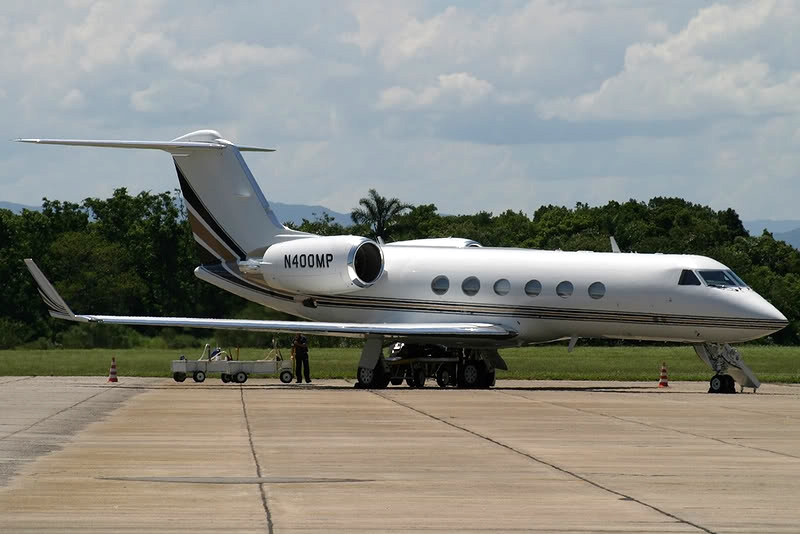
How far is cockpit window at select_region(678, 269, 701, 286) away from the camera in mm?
29794

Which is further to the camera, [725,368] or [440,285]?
[440,285]

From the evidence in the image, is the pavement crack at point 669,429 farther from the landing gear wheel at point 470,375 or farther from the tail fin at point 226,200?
the tail fin at point 226,200

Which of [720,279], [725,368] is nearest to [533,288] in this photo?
[720,279]

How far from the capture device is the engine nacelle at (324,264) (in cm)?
3281

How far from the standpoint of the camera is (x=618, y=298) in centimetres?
3027

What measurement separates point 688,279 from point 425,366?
652cm

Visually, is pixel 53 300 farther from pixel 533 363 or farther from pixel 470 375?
pixel 533 363

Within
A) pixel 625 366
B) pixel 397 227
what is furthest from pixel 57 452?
pixel 397 227

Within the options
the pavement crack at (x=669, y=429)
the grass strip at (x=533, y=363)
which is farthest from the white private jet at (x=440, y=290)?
the pavement crack at (x=669, y=429)

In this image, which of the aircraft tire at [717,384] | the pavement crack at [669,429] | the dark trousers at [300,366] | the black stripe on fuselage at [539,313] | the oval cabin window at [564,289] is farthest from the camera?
the dark trousers at [300,366]

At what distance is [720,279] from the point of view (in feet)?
98.5

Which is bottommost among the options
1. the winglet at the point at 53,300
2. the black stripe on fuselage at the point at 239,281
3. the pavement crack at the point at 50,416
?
the pavement crack at the point at 50,416

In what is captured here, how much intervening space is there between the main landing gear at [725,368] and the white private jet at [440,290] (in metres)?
0.03

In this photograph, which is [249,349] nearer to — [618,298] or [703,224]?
[618,298]
